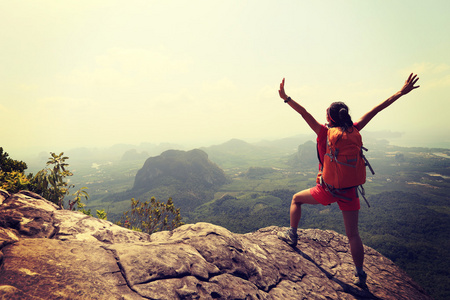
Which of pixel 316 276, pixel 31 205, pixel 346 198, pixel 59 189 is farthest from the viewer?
pixel 59 189

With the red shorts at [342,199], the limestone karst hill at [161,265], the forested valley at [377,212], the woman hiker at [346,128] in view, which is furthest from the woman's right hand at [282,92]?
the forested valley at [377,212]

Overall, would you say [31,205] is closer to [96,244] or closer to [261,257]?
[96,244]

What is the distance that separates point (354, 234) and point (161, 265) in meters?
4.75

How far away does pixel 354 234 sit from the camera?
16.7ft

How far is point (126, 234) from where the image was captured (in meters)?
6.15

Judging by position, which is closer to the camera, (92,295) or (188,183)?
(92,295)

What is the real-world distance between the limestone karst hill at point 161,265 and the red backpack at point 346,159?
9.77 ft

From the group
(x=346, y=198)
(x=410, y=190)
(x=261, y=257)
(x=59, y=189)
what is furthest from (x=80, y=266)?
(x=410, y=190)

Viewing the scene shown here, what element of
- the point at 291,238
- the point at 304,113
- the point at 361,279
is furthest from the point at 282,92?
the point at 361,279

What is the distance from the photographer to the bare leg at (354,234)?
4949 mm

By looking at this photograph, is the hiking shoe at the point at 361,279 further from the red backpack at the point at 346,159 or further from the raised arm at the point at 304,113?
the raised arm at the point at 304,113

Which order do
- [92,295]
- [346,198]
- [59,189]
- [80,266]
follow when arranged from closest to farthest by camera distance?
[92,295], [80,266], [346,198], [59,189]

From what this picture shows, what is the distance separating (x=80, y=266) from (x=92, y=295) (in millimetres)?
783

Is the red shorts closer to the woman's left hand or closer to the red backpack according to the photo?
the red backpack
